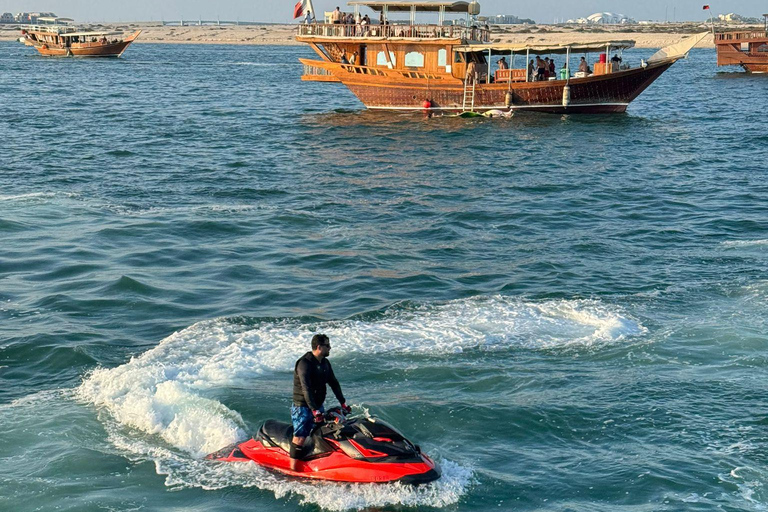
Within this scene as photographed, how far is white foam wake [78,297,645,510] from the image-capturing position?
10469mm

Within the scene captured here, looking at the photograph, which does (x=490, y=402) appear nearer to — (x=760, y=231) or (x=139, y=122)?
(x=760, y=231)

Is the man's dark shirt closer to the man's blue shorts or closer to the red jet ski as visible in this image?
the man's blue shorts

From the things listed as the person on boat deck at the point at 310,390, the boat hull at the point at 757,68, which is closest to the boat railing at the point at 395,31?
the person on boat deck at the point at 310,390

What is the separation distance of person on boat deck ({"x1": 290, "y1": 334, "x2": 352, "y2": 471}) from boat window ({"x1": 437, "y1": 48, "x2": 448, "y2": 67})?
33737 mm

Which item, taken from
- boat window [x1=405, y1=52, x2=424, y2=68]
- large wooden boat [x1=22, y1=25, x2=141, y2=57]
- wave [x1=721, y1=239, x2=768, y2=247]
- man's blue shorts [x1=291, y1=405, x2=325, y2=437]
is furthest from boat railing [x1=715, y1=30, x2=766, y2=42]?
man's blue shorts [x1=291, y1=405, x2=325, y2=437]

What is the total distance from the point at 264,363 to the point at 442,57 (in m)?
30.4

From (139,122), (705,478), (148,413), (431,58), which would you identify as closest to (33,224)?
(148,413)

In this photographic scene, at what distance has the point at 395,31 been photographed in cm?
4253

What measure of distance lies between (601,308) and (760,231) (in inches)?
312

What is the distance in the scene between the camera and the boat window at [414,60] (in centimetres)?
4247

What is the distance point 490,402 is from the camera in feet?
41.8

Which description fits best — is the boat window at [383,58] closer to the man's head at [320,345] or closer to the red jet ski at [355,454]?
the red jet ski at [355,454]

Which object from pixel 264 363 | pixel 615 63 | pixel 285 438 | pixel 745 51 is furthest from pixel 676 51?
pixel 745 51

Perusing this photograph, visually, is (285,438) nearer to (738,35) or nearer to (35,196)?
(35,196)
